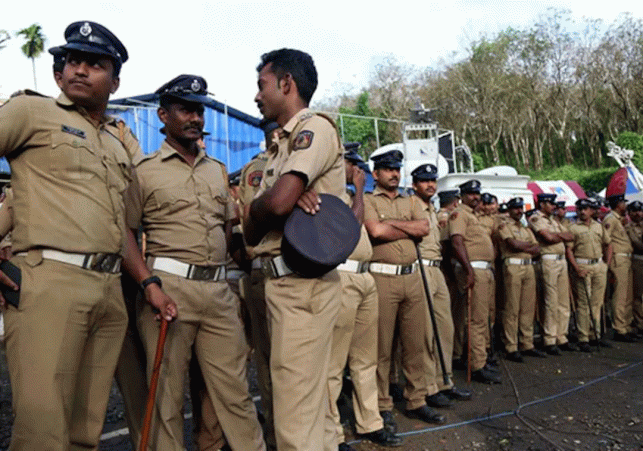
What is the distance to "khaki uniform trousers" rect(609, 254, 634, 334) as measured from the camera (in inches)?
331

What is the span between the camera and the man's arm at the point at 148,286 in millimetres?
2865

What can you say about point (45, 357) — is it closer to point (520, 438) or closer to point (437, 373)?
point (520, 438)

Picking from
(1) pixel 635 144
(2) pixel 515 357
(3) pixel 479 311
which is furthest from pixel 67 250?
(1) pixel 635 144

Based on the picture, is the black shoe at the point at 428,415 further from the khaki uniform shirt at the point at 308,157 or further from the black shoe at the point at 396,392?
the khaki uniform shirt at the point at 308,157

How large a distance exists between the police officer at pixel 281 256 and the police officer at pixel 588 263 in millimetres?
6499

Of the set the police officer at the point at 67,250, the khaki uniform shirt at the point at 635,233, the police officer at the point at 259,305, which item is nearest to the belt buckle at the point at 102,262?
the police officer at the point at 67,250

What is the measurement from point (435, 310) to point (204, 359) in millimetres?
2772

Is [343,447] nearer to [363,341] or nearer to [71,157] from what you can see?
[363,341]

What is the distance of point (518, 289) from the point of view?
7.11 m

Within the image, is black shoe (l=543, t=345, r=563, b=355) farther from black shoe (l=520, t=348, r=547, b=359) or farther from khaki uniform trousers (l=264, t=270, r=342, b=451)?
khaki uniform trousers (l=264, t=270, r=342, b=451)

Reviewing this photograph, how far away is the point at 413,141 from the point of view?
15.2 metres

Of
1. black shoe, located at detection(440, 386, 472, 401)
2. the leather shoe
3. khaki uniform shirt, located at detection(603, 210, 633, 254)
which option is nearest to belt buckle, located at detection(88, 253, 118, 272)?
the leather shoe

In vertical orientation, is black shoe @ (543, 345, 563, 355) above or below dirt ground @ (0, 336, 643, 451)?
below

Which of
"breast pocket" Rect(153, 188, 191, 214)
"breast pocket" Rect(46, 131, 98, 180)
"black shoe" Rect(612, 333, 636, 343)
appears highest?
"breast pocket" Rect(46, 131, 98, 180)
